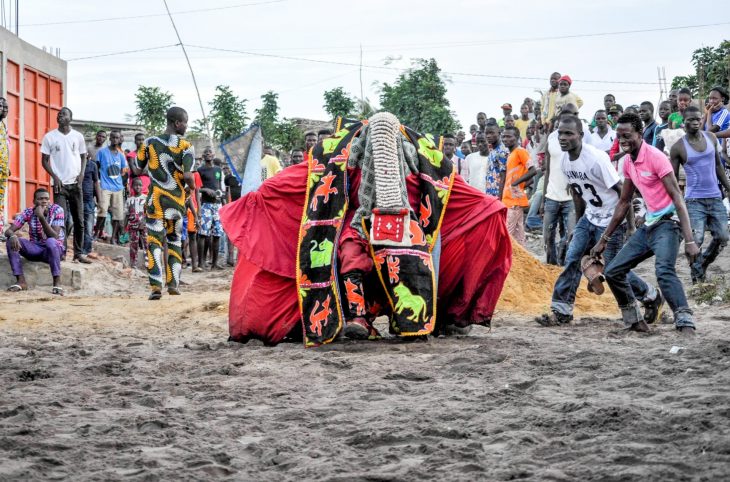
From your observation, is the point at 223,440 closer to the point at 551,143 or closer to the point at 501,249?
the point at 501,249

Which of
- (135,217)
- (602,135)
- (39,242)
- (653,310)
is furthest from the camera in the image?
(135,217)

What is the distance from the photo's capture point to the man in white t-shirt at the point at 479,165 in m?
15.2

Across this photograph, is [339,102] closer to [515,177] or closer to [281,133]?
[281,133]

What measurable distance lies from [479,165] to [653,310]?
6.91m

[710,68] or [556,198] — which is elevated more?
[710,68]

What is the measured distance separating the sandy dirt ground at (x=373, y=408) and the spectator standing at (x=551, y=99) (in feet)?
28.5

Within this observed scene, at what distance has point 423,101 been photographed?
25438 mm

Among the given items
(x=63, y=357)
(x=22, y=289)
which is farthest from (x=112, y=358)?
(x=22, y=289)

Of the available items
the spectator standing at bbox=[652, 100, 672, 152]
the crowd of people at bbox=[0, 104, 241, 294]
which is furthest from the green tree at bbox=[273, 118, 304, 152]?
the spectator standing at bbox=[652, 100, 672, 152]

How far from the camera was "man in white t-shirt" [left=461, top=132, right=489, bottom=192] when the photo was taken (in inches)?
597

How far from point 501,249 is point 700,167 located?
390 cm

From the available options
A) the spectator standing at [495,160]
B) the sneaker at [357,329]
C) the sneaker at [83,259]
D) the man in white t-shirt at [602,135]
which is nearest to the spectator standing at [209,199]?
the sneaker at [83,259]

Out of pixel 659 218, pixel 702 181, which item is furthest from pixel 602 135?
pixel 659 218

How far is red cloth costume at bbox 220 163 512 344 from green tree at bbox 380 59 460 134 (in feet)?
56.0
